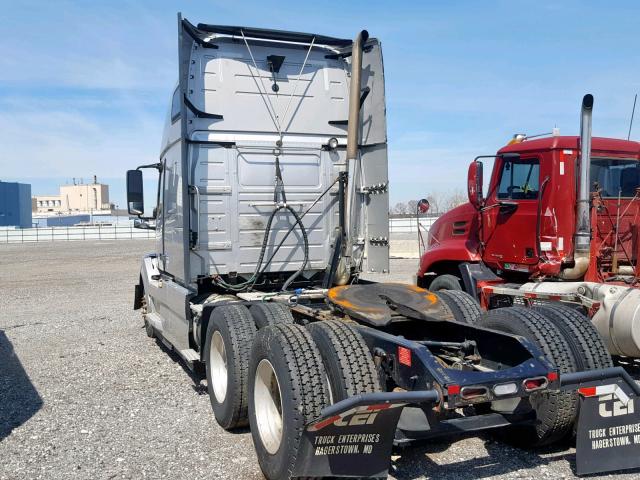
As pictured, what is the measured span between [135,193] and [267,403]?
4.67m

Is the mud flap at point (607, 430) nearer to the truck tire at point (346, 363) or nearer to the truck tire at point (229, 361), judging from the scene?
the truck tire at point (346, 363)

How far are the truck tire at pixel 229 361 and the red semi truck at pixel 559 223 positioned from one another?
3.68 metres

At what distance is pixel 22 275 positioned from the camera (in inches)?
808

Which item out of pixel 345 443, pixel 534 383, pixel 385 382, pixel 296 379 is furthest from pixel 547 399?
pixel 296 379

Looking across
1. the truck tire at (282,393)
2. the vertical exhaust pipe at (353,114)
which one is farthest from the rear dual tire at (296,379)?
the vertical exhaust pipe at (353,114)

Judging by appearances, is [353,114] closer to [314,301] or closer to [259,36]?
[259,36]

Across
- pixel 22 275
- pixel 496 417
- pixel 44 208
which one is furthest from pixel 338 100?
pixel 44 208

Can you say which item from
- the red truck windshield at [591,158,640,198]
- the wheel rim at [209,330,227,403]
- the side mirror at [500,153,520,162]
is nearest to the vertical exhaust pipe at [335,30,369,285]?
the wheel rim at [209,330,227,403]

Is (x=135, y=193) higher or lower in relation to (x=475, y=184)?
lower

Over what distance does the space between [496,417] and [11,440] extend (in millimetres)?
3701

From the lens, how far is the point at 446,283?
879cm

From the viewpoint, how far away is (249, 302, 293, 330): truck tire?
533 cm

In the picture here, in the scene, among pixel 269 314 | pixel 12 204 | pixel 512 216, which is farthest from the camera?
pixel 12 204

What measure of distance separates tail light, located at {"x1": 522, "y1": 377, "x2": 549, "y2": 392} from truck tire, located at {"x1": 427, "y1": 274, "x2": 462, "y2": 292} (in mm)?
4957
